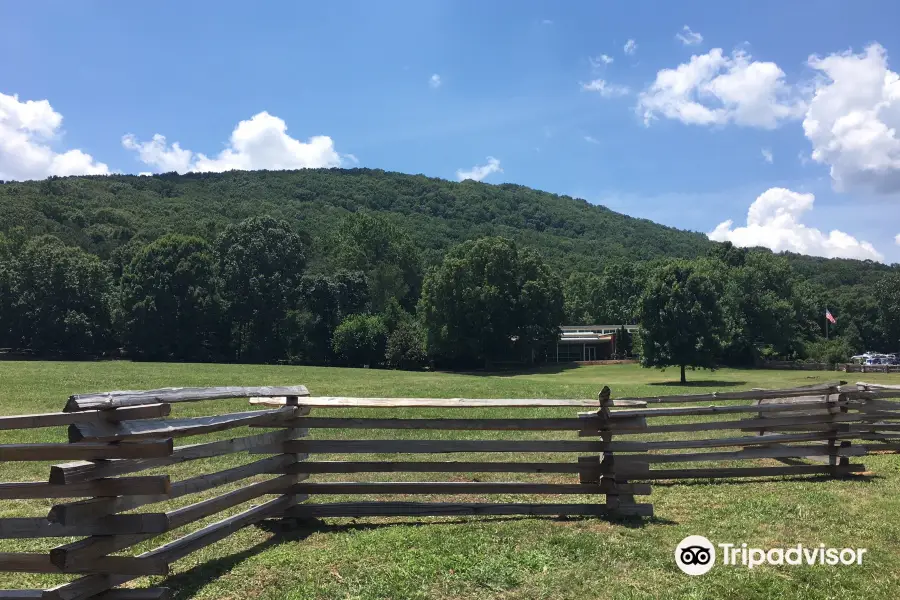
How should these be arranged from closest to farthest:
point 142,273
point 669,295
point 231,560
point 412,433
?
point 231,560, point 412,433, point 669,295, point 142,273

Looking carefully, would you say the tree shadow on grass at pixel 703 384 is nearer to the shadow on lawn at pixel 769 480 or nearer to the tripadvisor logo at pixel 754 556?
the shadow on lawn at pixel 769 480

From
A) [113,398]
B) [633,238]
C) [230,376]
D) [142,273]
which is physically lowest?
[230,376]

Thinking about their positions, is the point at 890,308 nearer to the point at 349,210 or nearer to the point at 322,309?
the point at 322,309

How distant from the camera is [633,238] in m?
143

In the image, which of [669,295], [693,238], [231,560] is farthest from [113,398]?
[693,238]

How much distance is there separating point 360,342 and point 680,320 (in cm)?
3125

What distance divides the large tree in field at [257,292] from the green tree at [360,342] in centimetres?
798

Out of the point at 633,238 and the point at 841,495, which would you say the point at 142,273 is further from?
the point at 633,238

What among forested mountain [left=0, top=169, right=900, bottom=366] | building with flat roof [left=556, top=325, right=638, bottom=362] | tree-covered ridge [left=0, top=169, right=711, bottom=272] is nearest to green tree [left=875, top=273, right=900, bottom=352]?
forested mountain [left=0, top=169, right=900, bottom=366]

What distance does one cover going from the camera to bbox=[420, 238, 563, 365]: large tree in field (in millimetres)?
64562

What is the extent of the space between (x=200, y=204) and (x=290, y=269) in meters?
53.9

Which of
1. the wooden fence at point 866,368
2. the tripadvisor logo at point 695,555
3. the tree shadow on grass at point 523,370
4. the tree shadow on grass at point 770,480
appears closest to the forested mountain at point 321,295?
the tree shadow on grass at point 523,370

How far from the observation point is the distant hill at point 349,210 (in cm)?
9762

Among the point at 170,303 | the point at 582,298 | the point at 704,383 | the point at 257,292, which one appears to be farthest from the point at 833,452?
the point at 582,298
